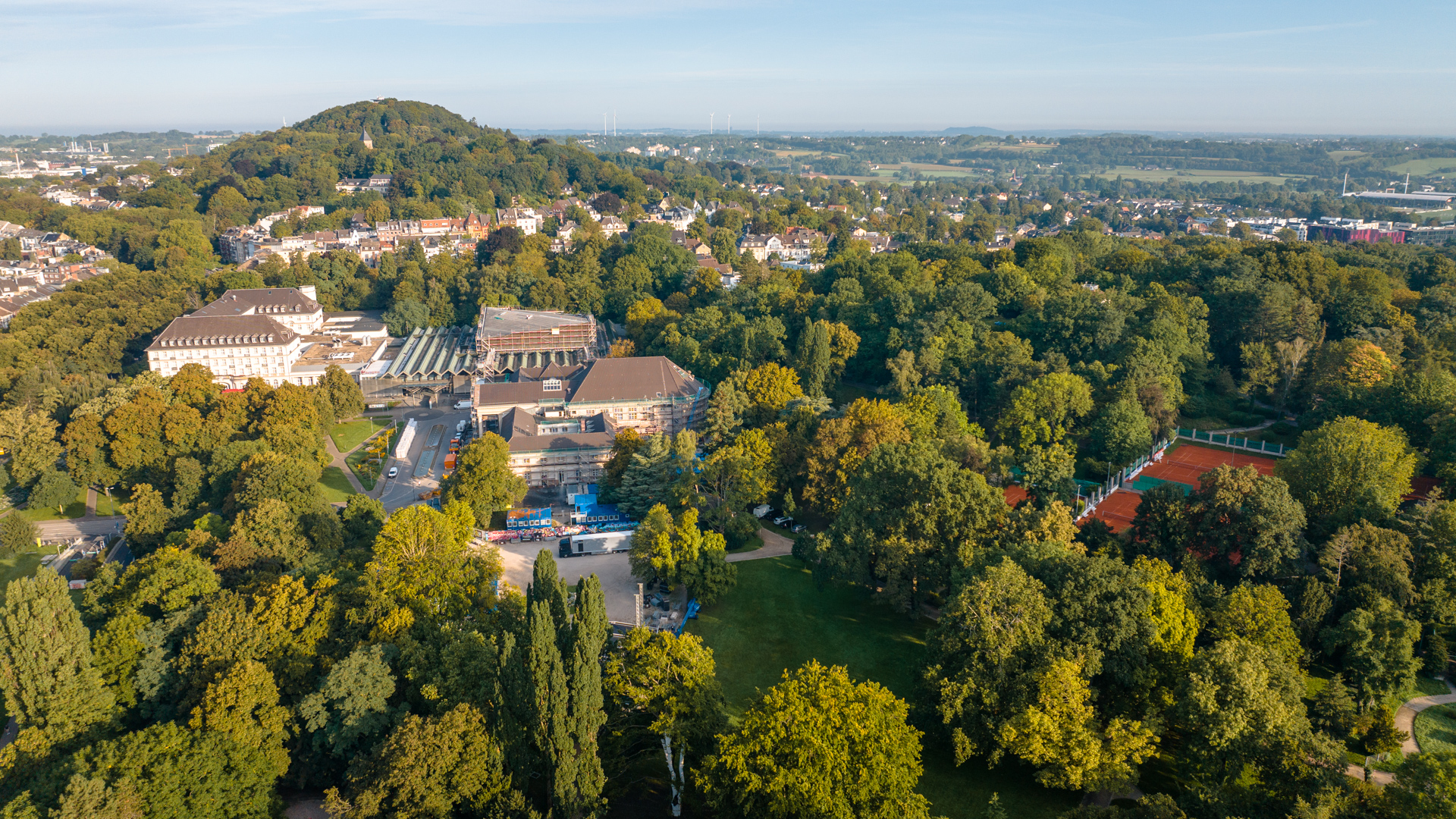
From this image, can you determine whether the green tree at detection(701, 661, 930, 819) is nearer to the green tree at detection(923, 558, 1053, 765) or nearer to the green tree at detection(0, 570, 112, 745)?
the green tree at detection(923, 558, 1053, 765)

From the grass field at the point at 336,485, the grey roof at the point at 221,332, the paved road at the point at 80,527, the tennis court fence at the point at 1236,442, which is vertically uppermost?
A: the grey roof at the point at 221,332

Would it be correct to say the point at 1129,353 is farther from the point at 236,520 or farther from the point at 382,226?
the point at 382,226

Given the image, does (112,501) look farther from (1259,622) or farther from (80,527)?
(1259,622)

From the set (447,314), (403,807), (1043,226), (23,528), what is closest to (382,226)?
(447,314)

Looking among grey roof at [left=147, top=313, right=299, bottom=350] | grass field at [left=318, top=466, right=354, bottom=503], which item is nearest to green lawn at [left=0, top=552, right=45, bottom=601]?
grass field at [left=318, top=466, right=354, bottom=503]

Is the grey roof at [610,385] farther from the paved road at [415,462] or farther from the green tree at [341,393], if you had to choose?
the green tree at [341,393]

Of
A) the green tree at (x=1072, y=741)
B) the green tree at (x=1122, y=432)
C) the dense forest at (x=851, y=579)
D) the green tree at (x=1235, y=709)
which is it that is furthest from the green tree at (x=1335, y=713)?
the green tree at (x=1122, y=432)

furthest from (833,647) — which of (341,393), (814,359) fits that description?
(341,393)
